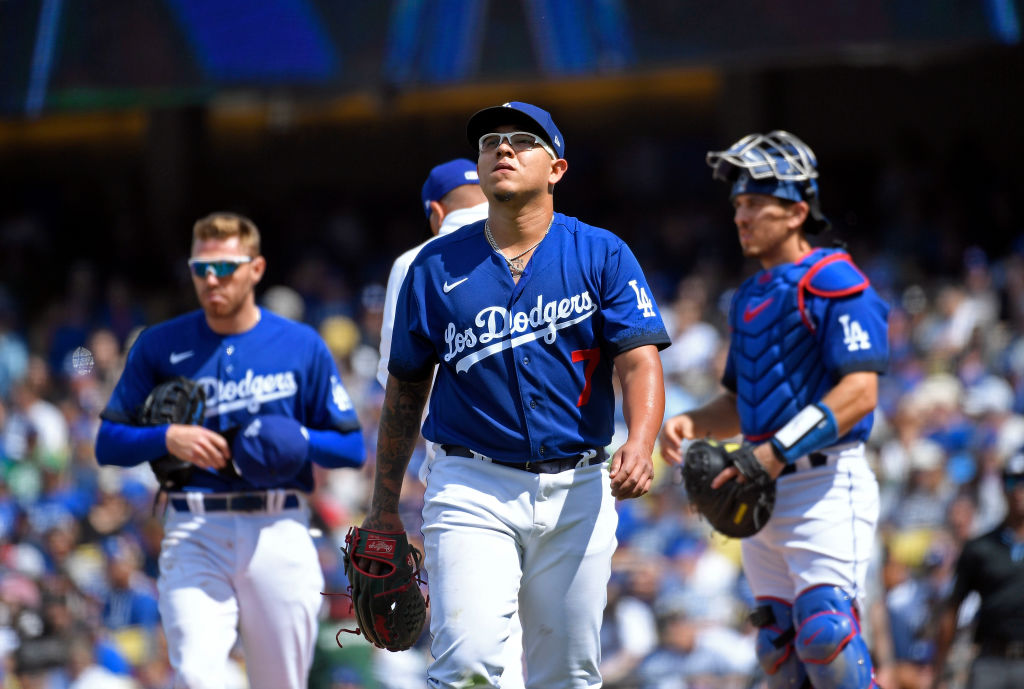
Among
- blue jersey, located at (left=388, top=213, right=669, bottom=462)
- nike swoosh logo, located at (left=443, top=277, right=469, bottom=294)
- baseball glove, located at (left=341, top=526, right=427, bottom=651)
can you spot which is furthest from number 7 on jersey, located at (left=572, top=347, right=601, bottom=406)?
baseball glove, located at (left=341, top=526, right=427, bottom=651)

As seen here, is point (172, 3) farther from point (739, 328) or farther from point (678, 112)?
point (739, 328)

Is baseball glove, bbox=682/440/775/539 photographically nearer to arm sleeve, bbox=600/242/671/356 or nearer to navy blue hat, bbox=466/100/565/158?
arm sleeve, bbox=600/242/671/356

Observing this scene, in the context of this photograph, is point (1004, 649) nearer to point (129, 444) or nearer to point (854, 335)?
point (854, 335)

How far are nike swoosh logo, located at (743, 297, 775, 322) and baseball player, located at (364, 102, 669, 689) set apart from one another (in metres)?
1.44

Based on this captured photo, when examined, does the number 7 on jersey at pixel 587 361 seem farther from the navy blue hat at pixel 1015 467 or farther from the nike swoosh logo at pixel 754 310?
the navy blue hat at pixel 1015 467

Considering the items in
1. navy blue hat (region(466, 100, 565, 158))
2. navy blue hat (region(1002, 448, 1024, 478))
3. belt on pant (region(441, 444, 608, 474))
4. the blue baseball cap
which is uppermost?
the blue baseball cap

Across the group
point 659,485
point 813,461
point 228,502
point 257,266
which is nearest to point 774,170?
point 813,461

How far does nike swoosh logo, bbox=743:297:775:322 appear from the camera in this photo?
5.70 m

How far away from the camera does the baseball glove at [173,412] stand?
5758mm

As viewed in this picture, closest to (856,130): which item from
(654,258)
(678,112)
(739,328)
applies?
(678,112)

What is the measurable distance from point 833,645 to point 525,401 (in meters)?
1.81

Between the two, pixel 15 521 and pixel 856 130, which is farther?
pixel 856 130

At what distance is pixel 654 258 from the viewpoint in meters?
15.5

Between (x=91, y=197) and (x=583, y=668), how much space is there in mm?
17522
